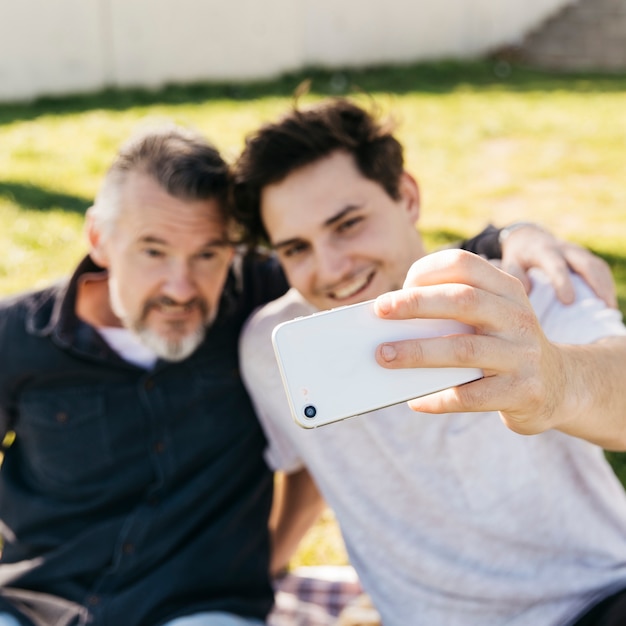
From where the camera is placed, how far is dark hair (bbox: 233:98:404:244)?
2258 mm

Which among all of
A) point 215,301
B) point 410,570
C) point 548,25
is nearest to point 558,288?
point 410,570

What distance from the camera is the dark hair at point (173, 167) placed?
7.80 ft

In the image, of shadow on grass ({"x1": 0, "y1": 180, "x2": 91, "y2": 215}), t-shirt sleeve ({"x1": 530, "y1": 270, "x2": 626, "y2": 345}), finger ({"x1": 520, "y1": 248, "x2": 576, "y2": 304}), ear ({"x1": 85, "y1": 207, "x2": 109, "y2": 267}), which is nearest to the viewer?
t-shirt sleeve ({"x1": 530, "y1": 270, "x2": 626, "y2": 345})

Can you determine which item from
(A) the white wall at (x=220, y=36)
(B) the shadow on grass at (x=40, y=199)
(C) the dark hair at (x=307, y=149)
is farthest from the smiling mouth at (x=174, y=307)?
(A) the white wall at (x=220, y=36)

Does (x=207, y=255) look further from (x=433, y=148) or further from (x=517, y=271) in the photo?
(x=433, y=148)

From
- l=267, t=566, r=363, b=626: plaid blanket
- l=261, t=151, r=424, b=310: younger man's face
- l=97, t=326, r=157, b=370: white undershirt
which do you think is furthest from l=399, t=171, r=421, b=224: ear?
l=267, t=566, r=363, b=626: plaid blanket

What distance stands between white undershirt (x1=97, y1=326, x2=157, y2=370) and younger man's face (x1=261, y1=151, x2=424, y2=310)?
528 millimetres

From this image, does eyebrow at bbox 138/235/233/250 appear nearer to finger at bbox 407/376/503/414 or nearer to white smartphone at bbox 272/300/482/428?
white smartphone at bbox 272/300/482/428

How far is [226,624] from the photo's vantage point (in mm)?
2234

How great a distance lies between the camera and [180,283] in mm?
2363

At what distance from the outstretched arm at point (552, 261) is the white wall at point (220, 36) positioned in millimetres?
9023

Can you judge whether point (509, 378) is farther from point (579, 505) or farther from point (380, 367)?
point (579, 505)

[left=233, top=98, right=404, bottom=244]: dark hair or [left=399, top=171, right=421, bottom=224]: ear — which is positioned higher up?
[left=233, top=98, right=404, bottom=244]: dark hair

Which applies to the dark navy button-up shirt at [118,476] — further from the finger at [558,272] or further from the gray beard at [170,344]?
the finger at [558,272]
